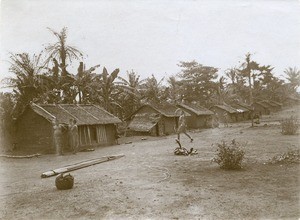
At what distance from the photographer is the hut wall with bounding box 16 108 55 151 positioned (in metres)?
15.5

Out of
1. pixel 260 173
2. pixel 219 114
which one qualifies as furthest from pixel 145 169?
pixel 219 114

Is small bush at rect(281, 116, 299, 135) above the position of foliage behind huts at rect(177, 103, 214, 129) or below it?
below

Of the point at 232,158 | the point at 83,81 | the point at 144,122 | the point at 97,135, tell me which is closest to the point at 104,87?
the point at 83,81

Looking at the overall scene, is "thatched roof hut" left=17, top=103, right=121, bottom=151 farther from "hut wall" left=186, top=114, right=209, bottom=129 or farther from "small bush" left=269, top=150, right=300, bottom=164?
"hut wall" left=186, top=114, right=209, bottom=129

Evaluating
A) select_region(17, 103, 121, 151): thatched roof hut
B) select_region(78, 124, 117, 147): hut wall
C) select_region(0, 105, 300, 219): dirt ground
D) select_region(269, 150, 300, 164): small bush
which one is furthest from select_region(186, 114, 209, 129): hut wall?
select_region(269, 150, 300, 164): small bush

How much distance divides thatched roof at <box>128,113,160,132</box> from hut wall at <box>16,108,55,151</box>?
10.0m

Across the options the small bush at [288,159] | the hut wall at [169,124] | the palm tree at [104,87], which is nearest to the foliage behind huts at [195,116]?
the hut wall at [169,124]

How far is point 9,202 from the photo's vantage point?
6.08 metres

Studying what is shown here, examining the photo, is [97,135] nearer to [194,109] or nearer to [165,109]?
[165,109]

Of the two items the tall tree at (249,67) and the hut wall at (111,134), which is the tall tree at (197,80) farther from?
the hut wall at (111,134)

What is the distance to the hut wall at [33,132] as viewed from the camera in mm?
15482

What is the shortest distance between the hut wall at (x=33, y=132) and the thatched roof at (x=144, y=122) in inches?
395

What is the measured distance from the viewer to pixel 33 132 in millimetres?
16016

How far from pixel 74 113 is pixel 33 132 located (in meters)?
2.53
